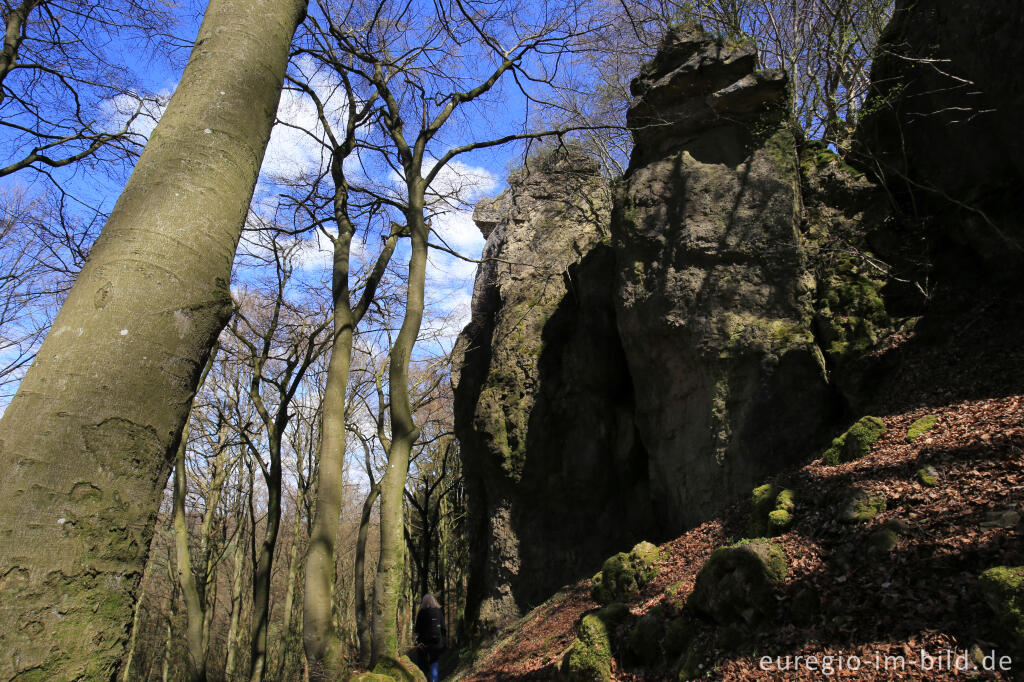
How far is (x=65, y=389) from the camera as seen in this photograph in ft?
4.49

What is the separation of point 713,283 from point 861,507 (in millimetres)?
4632

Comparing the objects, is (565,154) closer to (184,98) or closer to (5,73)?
(5,73)

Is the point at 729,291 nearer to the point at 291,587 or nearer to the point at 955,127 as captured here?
the point at 955,127

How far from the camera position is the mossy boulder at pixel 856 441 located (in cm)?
686

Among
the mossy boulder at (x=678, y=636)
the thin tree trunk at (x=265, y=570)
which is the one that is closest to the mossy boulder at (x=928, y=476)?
the mossy boulder at (x=678, y=636)

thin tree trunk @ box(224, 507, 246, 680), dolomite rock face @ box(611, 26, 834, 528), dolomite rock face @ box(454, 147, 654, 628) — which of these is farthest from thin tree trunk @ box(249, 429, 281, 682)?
thin tree trunk @ box(224, 507, 246, 680)

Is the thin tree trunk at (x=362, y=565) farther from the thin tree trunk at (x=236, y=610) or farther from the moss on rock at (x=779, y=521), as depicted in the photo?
the moss on rock at (x=779, y=521)

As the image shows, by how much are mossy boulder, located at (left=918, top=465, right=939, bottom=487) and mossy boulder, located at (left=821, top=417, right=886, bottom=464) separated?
1398mm

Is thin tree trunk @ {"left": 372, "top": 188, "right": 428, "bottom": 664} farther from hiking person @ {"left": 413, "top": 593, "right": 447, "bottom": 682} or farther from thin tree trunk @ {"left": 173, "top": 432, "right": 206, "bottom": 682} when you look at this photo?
thin tree trunk @ {"left": 173, "top": 432, "right": 206, "bottom": 682}

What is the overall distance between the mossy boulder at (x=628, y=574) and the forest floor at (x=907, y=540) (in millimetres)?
236

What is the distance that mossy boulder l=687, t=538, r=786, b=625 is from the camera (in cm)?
490

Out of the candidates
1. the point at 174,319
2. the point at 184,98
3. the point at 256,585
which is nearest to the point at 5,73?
the point at 184,98

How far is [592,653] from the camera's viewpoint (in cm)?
571

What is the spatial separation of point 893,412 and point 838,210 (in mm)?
3651
